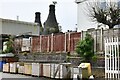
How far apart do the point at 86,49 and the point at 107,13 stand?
5.82m

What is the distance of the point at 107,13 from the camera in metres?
26.7

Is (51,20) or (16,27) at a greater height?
(51,20)

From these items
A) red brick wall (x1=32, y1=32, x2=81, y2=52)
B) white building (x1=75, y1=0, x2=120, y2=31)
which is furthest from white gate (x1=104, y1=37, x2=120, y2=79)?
white building (x1=75, y1=0, x2=120, y2=31)

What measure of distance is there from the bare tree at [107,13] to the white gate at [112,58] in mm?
7646

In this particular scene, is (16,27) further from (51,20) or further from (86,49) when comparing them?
(86,49)

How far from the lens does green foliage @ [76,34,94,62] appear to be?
21.6 m

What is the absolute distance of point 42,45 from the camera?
31.9 metres

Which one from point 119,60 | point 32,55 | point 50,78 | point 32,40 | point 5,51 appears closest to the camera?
point 119,60

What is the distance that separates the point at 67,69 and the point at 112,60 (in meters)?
3.29

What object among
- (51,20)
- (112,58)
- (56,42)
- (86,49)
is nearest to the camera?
(112,58)

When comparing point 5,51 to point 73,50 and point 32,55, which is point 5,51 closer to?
point 32,55

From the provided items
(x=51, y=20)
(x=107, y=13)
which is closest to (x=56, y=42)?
(x=107, y=13)

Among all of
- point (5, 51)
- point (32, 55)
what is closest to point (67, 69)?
point (32, 55)

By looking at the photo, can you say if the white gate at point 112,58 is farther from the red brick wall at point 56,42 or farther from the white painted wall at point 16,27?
the white painted wall at point 16,27
